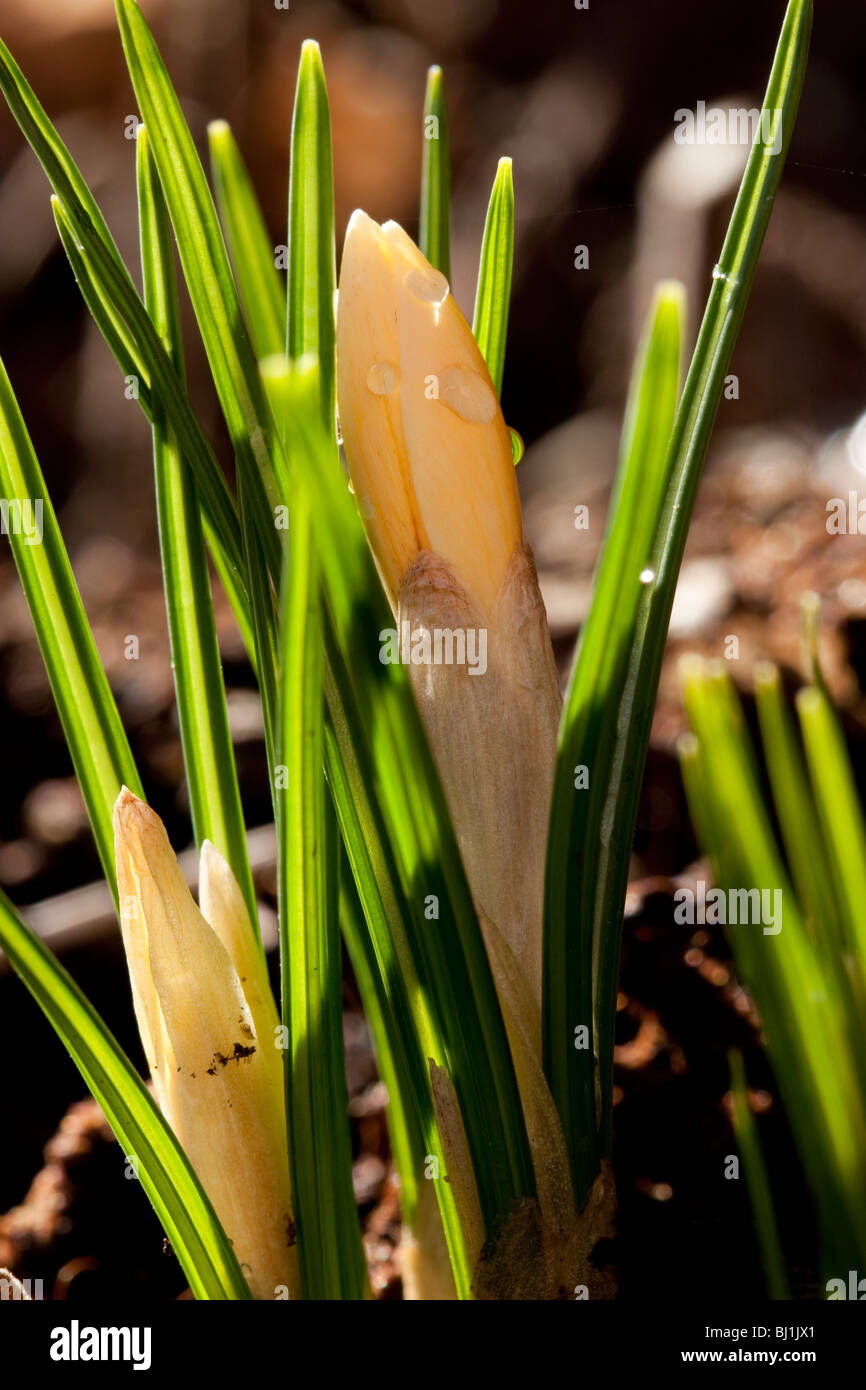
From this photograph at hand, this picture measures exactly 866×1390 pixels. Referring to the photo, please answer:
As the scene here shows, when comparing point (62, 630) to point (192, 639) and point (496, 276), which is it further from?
point (496, 276)

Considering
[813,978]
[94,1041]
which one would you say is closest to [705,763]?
[813,978]

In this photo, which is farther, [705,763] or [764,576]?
[764,576]

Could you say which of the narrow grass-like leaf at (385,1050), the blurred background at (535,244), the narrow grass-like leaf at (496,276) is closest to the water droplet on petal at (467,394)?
the narrow grass-like leaf at (496,276)

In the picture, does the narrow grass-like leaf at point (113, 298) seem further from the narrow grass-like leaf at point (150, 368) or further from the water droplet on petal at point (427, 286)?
the water droplet on petal at point (427, 286)

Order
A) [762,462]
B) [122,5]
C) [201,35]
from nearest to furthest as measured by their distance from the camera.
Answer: [122,5] → [762,462] → [201,35]

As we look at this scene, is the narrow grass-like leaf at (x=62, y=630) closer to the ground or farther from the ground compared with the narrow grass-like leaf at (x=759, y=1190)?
farther from the ground

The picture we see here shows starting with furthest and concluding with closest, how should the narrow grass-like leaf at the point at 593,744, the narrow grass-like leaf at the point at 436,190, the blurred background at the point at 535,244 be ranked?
the blurred background at the point at 535,244 → the narrow grass-like leaf at the point at 436,190 → the narrow grass-like leaf at the point at 593,744

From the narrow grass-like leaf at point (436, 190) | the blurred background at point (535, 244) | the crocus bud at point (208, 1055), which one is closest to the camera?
the crocus bud at point (208, 1055)

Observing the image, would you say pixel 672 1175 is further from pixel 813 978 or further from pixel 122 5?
pixel 122 5
